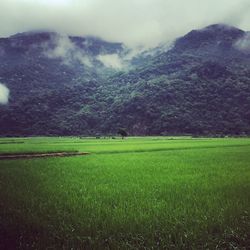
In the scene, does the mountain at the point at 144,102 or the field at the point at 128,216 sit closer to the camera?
the field at the point at 128,216

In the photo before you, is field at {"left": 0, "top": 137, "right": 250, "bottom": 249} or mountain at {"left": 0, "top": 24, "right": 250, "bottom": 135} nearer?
field at {"left": 0, "top": 137, "right": 250, "bottom": 249}

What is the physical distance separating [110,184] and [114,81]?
505ft

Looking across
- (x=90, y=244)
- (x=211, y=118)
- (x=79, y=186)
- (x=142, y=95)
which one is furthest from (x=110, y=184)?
(x=142, y=95)

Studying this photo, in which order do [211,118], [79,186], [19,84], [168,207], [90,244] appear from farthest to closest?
[19,84], [211,118], [79,186], [168,207], [90,244]

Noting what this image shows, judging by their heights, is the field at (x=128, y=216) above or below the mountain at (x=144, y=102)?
below

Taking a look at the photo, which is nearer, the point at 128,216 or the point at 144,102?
the point at 128,216

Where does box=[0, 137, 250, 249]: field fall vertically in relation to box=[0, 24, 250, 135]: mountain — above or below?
below

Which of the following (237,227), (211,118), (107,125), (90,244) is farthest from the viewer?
(107,125)

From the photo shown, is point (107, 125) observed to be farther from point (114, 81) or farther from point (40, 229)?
point (40, 229)

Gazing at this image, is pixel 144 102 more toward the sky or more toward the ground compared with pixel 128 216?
more toward the sky

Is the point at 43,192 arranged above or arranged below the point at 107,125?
below

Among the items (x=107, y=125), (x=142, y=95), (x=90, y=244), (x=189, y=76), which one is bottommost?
(x=90, y=244)

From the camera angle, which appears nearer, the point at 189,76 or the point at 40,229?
the point at 40,229

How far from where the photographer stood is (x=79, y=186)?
33.7 feet
